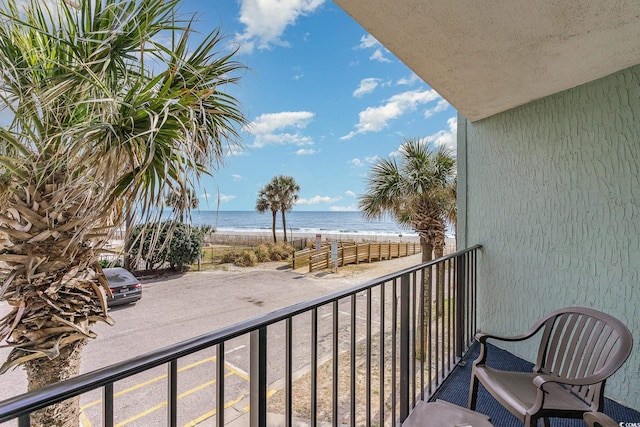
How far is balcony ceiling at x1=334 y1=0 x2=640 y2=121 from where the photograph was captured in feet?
4.34

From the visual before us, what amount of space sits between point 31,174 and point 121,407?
2833 mm

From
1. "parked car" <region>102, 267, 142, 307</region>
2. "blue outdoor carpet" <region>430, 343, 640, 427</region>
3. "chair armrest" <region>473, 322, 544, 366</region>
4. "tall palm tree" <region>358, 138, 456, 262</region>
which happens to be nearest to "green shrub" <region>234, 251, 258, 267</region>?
"parked car" <region>102, 267, 142, 307</region>

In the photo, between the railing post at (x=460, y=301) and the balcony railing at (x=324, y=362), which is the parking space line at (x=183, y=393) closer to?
the balcony railing at (x=324, y=362)

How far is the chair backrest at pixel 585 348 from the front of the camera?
4.23ft

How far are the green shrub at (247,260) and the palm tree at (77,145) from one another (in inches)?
→ 380

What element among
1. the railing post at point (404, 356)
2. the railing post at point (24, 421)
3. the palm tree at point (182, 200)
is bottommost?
the railing post at point (404, 356)

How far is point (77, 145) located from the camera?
1.66m

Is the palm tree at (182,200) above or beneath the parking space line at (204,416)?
above

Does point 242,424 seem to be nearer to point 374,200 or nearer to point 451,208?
point 374,200

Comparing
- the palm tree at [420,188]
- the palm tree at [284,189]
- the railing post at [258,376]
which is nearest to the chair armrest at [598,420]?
the railing post at [258,376]

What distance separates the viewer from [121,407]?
3.40m

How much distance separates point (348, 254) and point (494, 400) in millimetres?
10324

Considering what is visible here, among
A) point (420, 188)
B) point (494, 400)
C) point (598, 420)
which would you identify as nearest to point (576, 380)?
point (598, 420)

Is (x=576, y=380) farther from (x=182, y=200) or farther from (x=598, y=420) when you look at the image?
(x=182, y=200)
